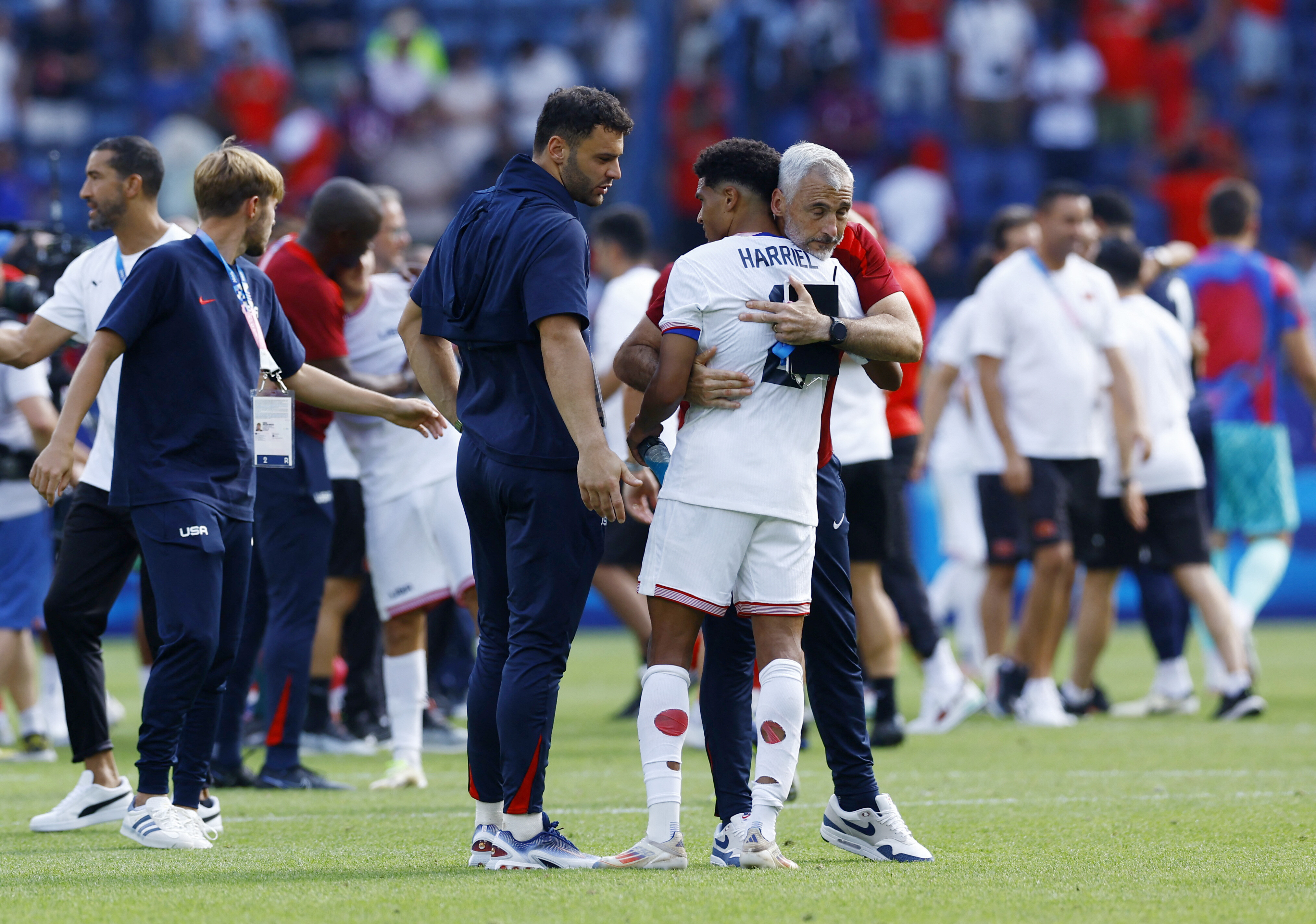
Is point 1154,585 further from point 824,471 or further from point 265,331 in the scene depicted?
point 265,331

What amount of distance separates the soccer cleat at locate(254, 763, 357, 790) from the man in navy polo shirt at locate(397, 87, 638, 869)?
1972mm

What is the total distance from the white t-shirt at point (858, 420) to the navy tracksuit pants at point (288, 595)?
2.27 metres

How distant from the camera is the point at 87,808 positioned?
550 cm

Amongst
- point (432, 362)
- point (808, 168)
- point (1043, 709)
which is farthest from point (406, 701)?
point (1043, 709)

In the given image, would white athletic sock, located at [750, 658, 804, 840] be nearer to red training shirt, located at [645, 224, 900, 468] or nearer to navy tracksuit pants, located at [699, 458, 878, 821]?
navy tracksuit pants, located at [699, 458, 878, 821]

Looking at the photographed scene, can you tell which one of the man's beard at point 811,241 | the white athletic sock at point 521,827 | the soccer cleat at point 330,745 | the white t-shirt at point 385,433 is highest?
the man's beard at point 811,241

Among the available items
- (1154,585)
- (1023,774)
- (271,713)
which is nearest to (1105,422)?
(1154,585)

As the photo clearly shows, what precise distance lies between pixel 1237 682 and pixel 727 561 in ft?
16.2

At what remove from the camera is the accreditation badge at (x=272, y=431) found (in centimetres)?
505

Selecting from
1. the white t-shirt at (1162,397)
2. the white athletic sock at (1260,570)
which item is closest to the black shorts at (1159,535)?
the white t-shirt at (1162,397)

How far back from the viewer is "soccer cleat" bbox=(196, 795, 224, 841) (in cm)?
527

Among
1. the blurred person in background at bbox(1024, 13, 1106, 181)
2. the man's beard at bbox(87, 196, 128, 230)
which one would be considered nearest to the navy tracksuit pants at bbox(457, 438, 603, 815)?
the man's beard at bbox(87, 196, 128, 230)

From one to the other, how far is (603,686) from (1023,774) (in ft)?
14.5

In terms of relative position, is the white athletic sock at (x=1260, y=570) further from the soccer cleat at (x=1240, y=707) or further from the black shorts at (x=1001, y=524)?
the black shorts at (x=1001, y=524)
